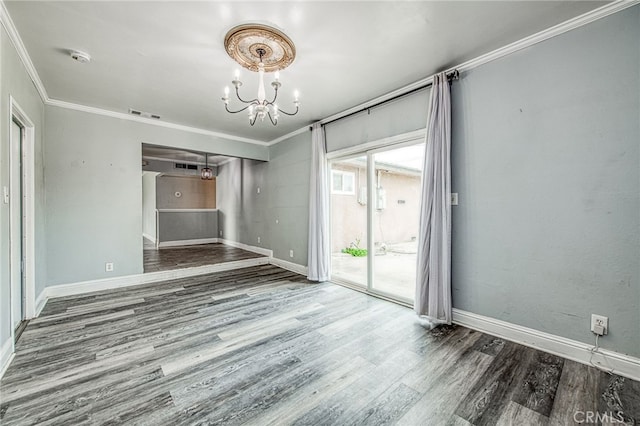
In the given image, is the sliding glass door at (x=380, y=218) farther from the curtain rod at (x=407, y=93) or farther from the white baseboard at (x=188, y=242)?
the white baseboard at (x=188, y=242)

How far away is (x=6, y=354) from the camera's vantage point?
2.08m

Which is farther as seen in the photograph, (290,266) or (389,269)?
(290,266)

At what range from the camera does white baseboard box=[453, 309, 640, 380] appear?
1.96 meters

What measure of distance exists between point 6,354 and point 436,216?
4.07m

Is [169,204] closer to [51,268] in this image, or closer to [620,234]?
[51,268]

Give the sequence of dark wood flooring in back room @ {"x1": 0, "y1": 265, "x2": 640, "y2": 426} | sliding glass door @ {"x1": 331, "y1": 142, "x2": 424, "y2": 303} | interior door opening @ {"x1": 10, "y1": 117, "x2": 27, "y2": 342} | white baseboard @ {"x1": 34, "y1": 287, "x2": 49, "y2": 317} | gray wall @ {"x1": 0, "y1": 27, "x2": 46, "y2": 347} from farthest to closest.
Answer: sliding glass door @ {"x1": 331, "y1": 142, "x2": 424, "y2": 303} → white baseboard @ {"x1": 34, "y1": 287, "x2": 49, "y2": 317} → interior door opening @ {"x1": 10, "y1": 117, "x2": 27, "y2": 342} → gray wall @ {"x1": 0, "y1": 27, "x2": 46, "y2": 347} → dark wood flooring in back room @ {"x1": 0, "y1": 265, "x2": 640, "y2": 426}

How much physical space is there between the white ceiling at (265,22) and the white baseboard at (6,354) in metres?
2.65

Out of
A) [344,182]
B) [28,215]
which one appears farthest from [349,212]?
[28,215]

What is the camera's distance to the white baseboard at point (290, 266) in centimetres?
493

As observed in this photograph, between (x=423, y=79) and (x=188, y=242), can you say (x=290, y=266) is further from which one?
(x=188, y=242)

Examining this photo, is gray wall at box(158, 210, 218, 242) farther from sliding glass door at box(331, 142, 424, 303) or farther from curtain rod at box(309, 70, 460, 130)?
curtain rod at box(309, 70, 460, 130)

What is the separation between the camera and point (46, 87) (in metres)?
3.26

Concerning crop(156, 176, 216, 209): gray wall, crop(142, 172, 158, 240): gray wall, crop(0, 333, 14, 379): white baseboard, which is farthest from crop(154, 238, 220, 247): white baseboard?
crop(0, 333, 14, 379): white baseboard

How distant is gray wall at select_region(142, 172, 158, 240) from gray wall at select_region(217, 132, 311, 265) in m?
2.36
